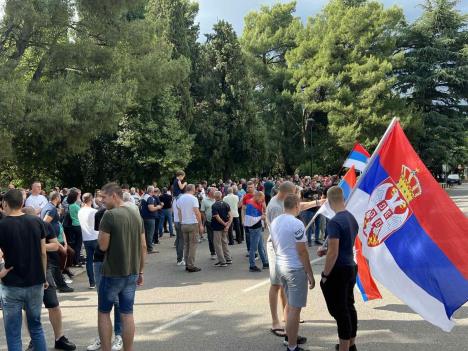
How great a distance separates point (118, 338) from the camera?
19.8 ft

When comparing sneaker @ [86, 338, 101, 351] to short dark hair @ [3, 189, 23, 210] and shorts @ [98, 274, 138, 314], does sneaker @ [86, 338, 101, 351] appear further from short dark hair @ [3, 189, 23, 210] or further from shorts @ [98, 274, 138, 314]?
short dark hair @ [3, 189, 23, 210]

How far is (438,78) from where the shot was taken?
41.4 m

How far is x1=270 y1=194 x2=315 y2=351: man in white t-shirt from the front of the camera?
17.9 ft

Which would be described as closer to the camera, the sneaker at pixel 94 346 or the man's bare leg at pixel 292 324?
the man's bare leg at pixel 292 324

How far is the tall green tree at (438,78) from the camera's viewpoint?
135 feet

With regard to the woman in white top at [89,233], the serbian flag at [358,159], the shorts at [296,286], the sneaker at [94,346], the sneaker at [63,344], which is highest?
the serbian flag at [358,159]

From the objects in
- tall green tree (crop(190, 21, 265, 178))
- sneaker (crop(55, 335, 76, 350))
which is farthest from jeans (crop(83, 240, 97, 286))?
tall green tree (crop(190, 21, 265, 178))

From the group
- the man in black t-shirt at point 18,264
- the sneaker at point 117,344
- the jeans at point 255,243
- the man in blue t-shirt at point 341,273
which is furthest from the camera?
the jeans at point 255,243

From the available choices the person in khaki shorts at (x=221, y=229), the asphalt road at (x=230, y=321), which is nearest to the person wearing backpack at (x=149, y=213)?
the person in khaki shorts at (x=221, y=229)

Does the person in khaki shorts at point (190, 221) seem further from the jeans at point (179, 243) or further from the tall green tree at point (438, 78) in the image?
the tall green tree at point (438, 78)

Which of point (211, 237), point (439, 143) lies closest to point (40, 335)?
point (211, 237)

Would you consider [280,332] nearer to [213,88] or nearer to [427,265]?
[427,265]

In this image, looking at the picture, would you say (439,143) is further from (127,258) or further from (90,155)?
(127,258)

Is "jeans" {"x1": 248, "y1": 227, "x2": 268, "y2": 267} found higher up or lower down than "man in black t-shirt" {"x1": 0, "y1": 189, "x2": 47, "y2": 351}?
lower down
